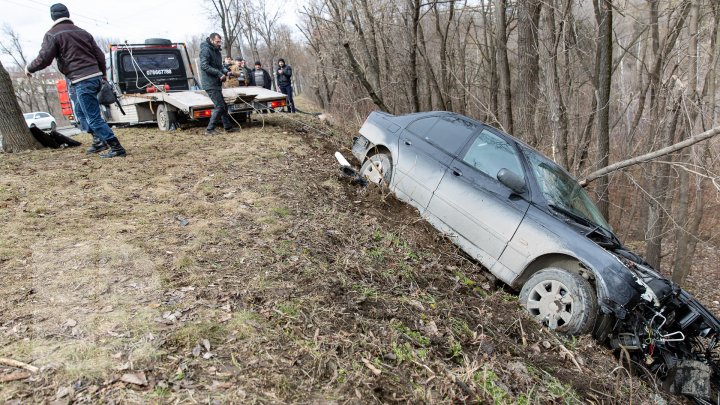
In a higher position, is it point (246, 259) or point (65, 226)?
point (246, 259)

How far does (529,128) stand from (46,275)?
33.2 feet

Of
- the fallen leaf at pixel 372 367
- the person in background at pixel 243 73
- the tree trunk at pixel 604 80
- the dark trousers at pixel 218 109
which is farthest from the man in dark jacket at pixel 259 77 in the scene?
the fallen leaf at pixel 372 367

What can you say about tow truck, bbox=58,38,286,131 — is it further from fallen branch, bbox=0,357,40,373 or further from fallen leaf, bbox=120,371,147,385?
fallen leaf, bbox=120,371,147,385

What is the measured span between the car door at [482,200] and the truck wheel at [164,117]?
6.18 metres

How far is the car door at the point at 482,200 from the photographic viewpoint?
16.1ft

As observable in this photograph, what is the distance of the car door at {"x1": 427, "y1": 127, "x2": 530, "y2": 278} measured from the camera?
193 inches

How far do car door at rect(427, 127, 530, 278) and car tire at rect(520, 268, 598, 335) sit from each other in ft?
1.45

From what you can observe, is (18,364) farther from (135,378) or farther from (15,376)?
(135,378)

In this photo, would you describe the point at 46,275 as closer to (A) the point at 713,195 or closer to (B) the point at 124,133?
(B) the point at 124,133


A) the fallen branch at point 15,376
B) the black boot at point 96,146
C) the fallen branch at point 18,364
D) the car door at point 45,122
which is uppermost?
the fallen branch at point 15,376

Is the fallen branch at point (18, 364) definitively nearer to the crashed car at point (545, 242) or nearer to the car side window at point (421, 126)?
the crashed car at point (545, 242)

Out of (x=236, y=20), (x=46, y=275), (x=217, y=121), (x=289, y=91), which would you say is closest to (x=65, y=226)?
(x=46, y=275)

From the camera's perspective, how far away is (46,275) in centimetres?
356

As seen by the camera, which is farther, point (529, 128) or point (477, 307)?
point (529, 128)
